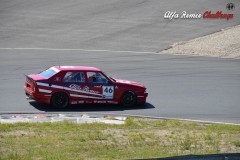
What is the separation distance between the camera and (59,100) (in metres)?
18.3

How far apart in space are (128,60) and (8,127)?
1462 centimetres

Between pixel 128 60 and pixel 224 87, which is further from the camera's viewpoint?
pixel 128 60

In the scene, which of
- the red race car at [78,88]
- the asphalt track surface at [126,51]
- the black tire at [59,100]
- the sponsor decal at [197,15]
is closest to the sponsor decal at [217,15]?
the sponsor decal at [197,15]

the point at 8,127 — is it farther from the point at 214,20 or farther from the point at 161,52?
the point at 214,20

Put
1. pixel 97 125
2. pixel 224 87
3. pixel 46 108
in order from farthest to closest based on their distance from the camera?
pixel 224 87 < pixel 46 108 < pixel 97 125

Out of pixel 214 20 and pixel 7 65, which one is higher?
pixel 214 20

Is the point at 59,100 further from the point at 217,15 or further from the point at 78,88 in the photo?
the point at 217,15

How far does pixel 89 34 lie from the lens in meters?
35.6

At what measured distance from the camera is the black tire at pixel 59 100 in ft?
59.7

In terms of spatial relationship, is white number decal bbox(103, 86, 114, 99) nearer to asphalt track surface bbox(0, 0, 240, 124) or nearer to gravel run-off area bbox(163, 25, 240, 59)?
asphalt track surface bbox(0, 0, 240, 124)

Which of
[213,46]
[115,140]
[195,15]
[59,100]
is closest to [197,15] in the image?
[195,15]

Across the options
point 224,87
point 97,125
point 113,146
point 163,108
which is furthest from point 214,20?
point 113,146

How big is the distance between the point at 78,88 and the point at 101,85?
815 mm

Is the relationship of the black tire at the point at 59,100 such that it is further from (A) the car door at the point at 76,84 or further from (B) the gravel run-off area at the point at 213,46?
(B) the gravel run-off area at the point at 213,46
